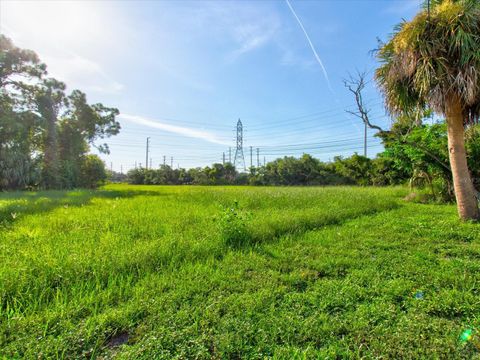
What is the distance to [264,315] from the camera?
222cm

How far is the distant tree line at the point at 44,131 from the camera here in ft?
62.5

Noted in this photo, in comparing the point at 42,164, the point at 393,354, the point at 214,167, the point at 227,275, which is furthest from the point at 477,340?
the point at 214,167

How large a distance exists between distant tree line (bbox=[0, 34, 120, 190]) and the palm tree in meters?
24.1

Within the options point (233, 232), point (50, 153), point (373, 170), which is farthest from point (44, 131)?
point (373, 170)

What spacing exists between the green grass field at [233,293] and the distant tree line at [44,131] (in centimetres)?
2026

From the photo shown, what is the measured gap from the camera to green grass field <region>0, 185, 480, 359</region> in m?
1.84

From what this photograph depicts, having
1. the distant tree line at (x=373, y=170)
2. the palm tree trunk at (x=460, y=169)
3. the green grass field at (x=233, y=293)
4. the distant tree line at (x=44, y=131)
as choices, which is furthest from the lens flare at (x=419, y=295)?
the distant tree line at (x=44, y=131)

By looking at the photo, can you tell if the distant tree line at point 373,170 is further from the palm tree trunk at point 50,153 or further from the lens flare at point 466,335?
the palm tree trunk at point 50,153

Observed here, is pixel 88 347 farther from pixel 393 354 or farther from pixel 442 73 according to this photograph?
pixel 442 73

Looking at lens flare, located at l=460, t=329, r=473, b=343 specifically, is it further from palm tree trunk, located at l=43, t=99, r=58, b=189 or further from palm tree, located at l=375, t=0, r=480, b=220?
palm tree trunk, located at l=43, t=99, r=58, b=189

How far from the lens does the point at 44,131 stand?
70.5ft

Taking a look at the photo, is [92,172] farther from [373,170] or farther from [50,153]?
[373,170]

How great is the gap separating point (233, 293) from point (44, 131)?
2622cm

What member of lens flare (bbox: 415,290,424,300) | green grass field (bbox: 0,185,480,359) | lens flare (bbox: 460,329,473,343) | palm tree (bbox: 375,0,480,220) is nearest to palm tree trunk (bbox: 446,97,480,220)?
palm tree (bbox: 375,0,480,220)
